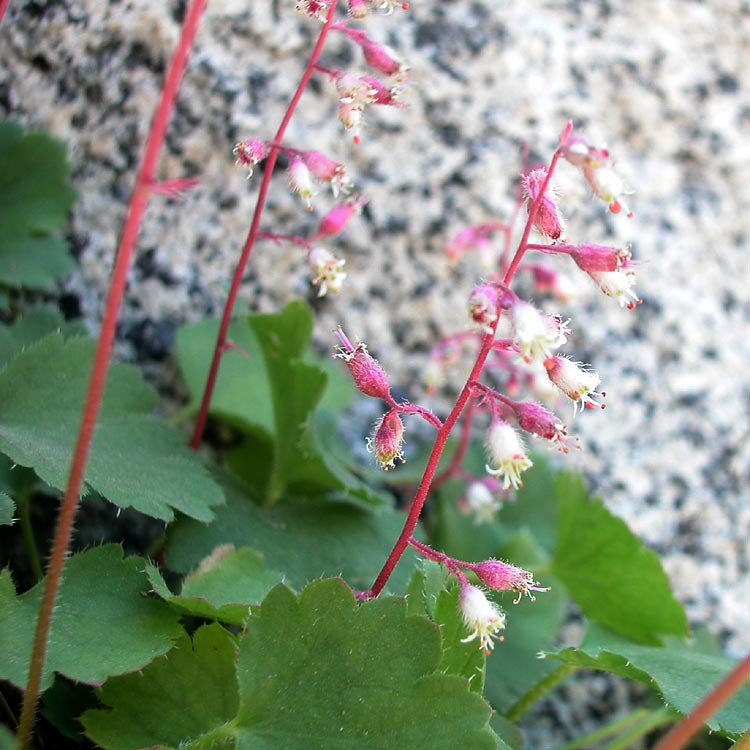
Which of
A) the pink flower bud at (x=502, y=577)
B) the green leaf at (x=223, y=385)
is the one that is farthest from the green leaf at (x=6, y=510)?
the green leaf at (x=223, y=385)

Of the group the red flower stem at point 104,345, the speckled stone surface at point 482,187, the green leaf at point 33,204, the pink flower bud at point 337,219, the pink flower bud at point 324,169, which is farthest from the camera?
the speckled stone surface at point 482,187

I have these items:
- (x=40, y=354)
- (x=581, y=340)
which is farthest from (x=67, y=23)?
(x=581, y=340)

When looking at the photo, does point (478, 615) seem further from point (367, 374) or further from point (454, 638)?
point (367, 374)

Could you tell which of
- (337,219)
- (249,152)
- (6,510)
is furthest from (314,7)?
(6,510)

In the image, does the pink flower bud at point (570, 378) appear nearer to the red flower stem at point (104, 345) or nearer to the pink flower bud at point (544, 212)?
the pink flower bud at point (544, 212)

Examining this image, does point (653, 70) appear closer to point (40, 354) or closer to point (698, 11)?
point (698, 11)

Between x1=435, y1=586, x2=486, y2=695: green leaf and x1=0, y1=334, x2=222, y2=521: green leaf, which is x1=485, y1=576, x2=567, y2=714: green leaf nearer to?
x1=435, y1=586, x2=486, y2=695: green leaf
